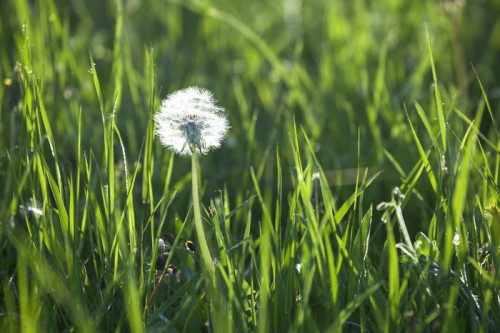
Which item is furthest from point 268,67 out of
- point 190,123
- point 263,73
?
point 190,123

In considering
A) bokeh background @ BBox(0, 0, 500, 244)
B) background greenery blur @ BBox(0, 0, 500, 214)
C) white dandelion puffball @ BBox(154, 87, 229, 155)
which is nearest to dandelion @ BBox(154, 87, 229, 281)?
white dandelion puffball @ BBox(154, 87, 229, 155)

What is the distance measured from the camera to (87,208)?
144cm

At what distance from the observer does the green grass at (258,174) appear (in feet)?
4.10

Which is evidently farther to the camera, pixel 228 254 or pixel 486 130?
pixel 486 130

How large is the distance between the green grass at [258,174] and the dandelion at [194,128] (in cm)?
6

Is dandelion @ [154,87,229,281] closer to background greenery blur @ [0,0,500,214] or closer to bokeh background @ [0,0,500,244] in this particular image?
bokeh background @ [0,0,500,244]

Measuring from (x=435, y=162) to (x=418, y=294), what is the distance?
0.73 meters

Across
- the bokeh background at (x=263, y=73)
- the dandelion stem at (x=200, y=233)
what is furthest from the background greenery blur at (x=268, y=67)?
the dandelion stem at (x=200, y=233)

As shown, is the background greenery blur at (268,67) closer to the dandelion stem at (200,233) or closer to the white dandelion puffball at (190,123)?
the white dandelion puffball at (190,123)

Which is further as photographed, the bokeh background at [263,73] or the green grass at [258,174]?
the bokeh background at [263,73]

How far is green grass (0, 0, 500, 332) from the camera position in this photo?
125 cm

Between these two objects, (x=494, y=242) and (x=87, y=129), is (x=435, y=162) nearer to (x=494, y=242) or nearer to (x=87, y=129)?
(x=494, y=242)

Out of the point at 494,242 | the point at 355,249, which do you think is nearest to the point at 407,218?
the point at 494,242

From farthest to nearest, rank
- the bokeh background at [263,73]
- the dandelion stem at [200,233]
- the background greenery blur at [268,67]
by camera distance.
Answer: the background greenery blur at [268,67] → the bokeh background at [263,73] → the dandelion stem at [200,233]
